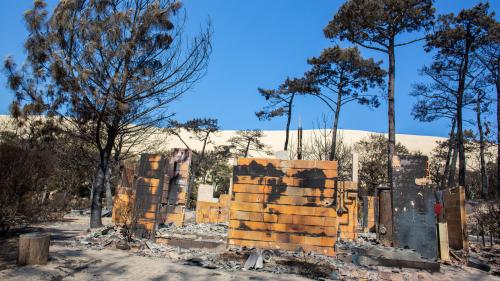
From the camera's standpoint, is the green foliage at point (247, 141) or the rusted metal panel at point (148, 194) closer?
the rusted metal panel at point (148, 194)

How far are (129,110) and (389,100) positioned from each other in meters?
10.4

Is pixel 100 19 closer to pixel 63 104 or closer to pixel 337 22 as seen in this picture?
pixel 63 104

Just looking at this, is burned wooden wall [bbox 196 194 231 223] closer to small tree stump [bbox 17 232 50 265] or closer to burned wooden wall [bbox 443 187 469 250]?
burned wooden wall [bbox 443 187 469 250]

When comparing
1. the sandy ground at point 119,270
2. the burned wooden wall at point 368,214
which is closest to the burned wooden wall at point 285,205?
the sandy ground at point 119,270

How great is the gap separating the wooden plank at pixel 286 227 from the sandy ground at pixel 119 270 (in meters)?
1.04

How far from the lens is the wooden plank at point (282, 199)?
8.59m

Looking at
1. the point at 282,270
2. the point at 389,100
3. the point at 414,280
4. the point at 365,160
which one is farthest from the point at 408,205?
the point at 365,160

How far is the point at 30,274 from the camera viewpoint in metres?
5.91

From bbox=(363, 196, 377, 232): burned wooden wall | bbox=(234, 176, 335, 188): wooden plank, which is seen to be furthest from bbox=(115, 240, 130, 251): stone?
bbox=(363, 196, 377, 232): burned wooden wall

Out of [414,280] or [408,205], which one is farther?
[408,205]

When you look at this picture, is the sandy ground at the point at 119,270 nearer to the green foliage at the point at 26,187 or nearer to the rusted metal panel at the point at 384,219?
the green foliage at the point at 26,187

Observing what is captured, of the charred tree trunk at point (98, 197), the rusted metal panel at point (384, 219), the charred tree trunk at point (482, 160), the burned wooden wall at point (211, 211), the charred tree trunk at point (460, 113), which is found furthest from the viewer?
the charred tree trunk at point (482, 160)

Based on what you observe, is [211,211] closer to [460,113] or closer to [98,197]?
[98,197]

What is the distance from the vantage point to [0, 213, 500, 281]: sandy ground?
6.19 metres
